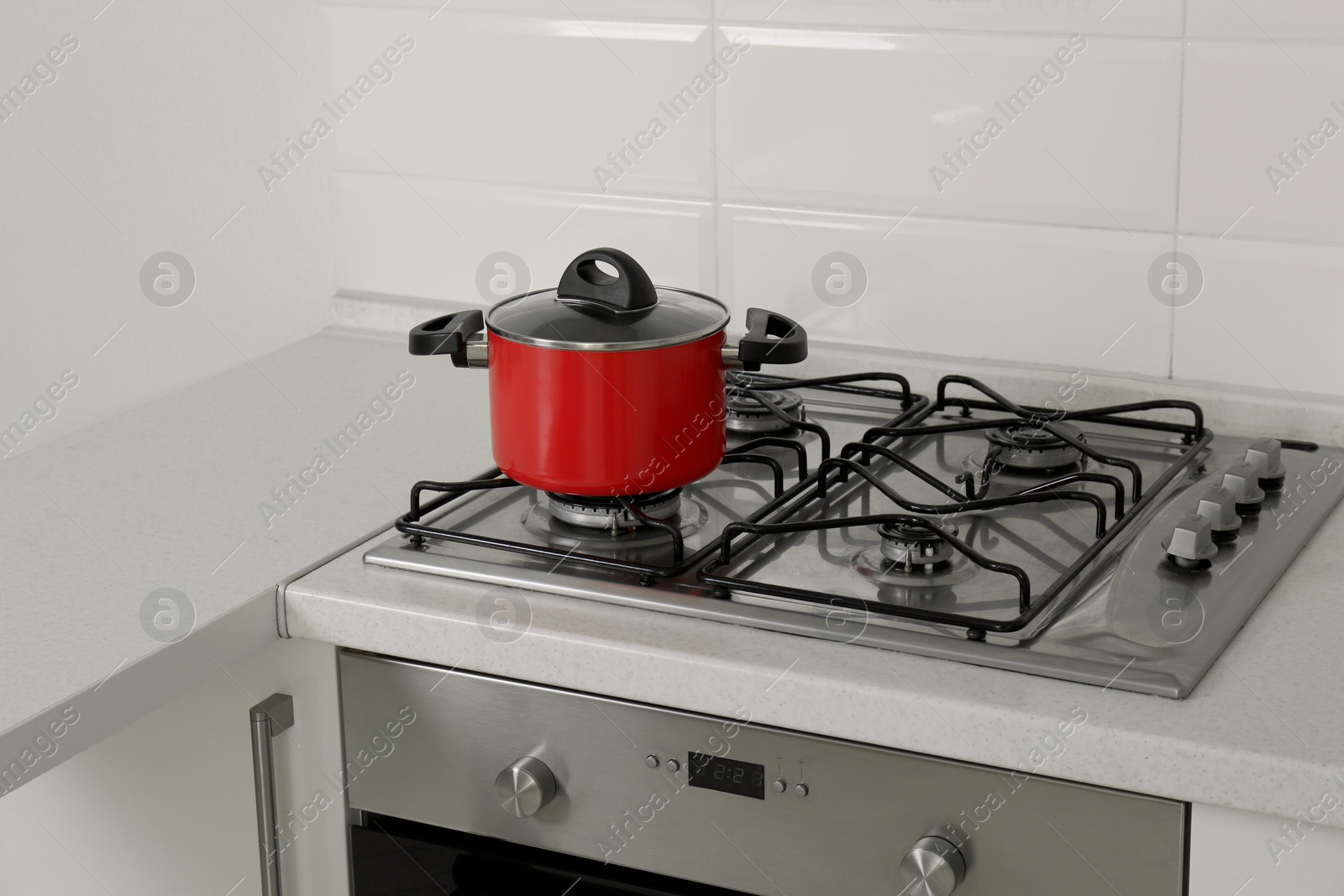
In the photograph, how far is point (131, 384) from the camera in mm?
1956

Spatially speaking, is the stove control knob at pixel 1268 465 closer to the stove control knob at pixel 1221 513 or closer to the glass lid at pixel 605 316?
the stove control knob at pixel 1221 513

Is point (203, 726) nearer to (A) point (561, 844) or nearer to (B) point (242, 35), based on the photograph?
(A) point (561, 844)

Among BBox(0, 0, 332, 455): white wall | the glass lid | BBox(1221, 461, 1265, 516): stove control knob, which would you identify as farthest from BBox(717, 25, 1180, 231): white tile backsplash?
BBox(0, 0, 332, 455): white wall

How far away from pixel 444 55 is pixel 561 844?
1025mm

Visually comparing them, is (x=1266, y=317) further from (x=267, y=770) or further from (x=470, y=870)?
(x=267, y=770)

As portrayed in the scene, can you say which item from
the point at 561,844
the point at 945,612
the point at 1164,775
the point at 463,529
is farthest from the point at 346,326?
the point at 1164,775

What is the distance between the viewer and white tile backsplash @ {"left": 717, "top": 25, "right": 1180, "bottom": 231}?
1343 millimetres

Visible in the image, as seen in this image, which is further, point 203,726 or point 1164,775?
point 203,726

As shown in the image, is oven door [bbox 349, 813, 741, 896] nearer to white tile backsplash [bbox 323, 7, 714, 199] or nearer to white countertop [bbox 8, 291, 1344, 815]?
white countertop [bbox 8, 291, 1344, 815]

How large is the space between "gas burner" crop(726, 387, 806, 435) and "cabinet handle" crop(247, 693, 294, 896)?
1.68ft

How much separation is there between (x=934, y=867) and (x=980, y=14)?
34.6 inches

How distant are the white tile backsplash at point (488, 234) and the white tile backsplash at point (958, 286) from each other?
59 millimetres

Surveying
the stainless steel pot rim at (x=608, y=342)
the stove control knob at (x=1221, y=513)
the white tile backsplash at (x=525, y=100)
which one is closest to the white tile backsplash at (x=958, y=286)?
the white tile backsplash at (x=525, y=100)

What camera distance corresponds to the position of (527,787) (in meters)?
1.03
